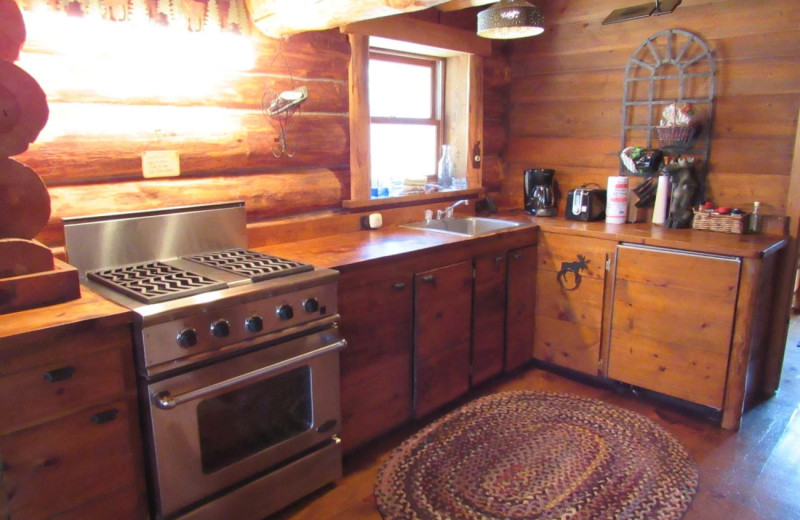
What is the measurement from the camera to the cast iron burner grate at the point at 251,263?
193cm

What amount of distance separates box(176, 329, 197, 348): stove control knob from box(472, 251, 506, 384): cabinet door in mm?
1491

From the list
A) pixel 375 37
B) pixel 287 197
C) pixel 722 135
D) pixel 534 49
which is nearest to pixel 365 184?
pixel 287 197

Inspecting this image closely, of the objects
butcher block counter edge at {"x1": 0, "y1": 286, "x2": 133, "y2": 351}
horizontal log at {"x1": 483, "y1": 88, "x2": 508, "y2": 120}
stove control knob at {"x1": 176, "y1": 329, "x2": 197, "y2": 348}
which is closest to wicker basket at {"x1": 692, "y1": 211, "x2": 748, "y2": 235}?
horizontal log at {"x1": 483, "y1": 88, "x2": 508, "y2": 120}

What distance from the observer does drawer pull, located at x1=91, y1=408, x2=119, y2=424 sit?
1531 mm

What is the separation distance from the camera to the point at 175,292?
1696mm

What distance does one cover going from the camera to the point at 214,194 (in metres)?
2.34

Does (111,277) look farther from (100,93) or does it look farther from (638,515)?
(638,515)

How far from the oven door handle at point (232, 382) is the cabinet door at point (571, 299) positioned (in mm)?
1504

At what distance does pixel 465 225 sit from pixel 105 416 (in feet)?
7.68

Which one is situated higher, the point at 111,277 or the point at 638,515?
the point at 111,277

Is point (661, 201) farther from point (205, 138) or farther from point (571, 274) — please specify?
point (205, 138)

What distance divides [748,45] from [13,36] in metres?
3.11

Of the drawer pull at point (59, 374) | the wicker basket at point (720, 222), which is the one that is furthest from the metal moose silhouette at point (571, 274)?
the drawer pull at point (59, 374)

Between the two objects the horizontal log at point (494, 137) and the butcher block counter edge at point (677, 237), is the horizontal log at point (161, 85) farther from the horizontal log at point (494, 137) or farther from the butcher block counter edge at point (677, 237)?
the butcher block counter edge at point (677, 237)
